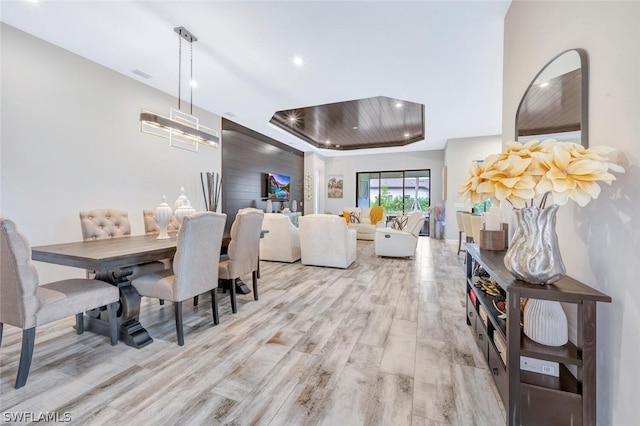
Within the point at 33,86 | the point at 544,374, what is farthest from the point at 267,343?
the point at 33,86

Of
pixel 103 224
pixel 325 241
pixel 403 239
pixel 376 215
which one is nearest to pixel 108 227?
pixel 103 224

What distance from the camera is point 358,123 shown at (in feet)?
20.8

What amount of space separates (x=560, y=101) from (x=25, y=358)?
11.3ft

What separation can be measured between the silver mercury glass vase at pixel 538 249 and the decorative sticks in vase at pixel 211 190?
491 centimetres

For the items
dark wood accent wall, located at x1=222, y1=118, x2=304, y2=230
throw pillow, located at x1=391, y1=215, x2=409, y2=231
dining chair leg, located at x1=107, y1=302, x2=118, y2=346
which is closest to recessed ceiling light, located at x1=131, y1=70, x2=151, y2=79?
dark wood accent wall, located at x1=222, y1=118, x2=304, y2=230

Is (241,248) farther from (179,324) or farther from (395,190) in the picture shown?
(395,190)

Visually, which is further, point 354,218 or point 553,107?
point 354,218

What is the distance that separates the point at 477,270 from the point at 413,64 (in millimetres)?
2582

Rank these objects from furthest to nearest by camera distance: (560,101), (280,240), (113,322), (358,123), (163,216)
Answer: (358,123) → (280,240) → (163,216) → (113,322) → (560,101)

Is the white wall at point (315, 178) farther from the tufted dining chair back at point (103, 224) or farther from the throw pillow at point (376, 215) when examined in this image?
the tufted dining chair back at point (103, 224)

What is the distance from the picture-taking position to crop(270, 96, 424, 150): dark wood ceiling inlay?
5.19 m

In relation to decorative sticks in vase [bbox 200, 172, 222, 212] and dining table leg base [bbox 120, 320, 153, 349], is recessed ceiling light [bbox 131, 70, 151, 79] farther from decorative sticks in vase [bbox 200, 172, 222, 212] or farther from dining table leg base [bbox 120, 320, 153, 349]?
dining table leg base [bbox 120, 320, 153, 349]

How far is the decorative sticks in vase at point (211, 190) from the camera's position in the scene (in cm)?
509

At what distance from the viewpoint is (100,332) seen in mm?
2244
